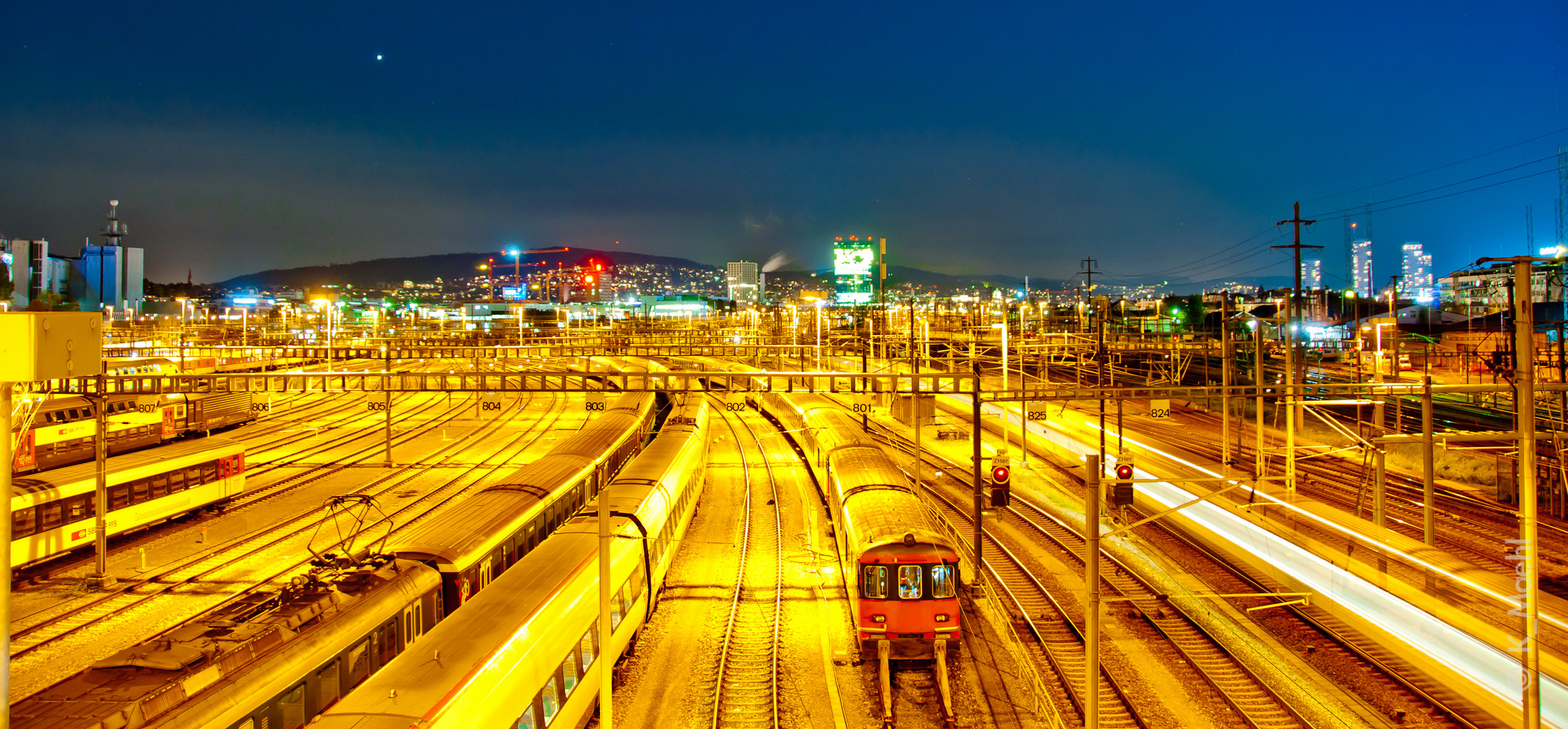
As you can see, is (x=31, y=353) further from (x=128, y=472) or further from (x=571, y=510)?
(x=128, y=472)

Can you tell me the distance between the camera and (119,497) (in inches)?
607

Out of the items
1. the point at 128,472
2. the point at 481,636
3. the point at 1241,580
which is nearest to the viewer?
the point at 481,636

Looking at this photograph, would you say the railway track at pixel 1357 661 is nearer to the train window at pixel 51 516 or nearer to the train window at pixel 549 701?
the train window at pixel 549 701

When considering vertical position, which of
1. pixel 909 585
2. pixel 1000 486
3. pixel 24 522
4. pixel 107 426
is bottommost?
pixel 909 585

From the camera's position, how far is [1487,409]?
21141 mm

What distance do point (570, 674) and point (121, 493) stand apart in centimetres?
1362

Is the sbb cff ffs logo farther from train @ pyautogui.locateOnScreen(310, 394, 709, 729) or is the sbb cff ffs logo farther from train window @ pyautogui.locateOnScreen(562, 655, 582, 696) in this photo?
train window @ pyautogui.locateOnScreen(562, 655, 582, 696)

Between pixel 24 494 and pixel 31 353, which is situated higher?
pixel 31 353

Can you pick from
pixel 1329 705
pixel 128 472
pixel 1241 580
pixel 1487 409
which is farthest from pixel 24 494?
pixel 1487 409

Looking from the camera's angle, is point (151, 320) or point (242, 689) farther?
point (151, 320)

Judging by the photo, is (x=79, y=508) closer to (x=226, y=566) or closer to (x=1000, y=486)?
(x=226, y=566)

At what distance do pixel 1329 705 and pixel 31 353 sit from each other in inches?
496

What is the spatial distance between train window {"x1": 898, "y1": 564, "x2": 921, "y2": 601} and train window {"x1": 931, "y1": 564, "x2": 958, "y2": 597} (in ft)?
0.66

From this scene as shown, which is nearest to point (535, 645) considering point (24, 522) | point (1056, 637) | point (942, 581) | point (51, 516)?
point (942, 581)
